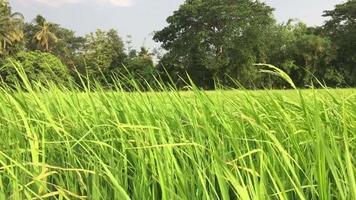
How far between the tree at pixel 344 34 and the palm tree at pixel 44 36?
2855 centimetres

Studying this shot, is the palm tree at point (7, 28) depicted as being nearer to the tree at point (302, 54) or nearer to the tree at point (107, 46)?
the tree at point (107, 46)

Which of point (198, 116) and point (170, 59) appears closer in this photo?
point (198, 116)

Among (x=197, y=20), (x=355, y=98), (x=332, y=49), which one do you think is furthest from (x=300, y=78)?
(x=355, y=98)

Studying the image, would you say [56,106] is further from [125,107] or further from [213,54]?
[213,54]

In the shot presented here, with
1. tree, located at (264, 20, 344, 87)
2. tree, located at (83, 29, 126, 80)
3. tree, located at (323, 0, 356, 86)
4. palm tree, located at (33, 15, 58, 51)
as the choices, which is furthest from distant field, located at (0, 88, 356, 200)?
palm tree, located at (33, 15, 58, 51)

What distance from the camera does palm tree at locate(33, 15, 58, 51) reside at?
5581 cm

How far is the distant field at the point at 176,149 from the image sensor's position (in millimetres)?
1408

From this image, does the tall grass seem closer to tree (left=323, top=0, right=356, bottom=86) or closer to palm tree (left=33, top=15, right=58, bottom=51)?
tree (left=323, top=0, right=356, bottom=86)

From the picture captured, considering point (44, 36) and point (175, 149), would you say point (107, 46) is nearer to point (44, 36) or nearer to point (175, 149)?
point (44, 36)

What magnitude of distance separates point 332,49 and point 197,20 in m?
11.7

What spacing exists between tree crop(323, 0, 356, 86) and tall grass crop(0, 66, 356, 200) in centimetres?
4207

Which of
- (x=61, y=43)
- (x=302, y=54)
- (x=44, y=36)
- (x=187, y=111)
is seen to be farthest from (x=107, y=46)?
(x=187, y=111)

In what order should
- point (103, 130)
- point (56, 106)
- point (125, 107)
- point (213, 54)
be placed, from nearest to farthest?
point (103, 130) < point (125, 107) < point (56, 106) < point (213, 54)

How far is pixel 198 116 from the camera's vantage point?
2.29m
